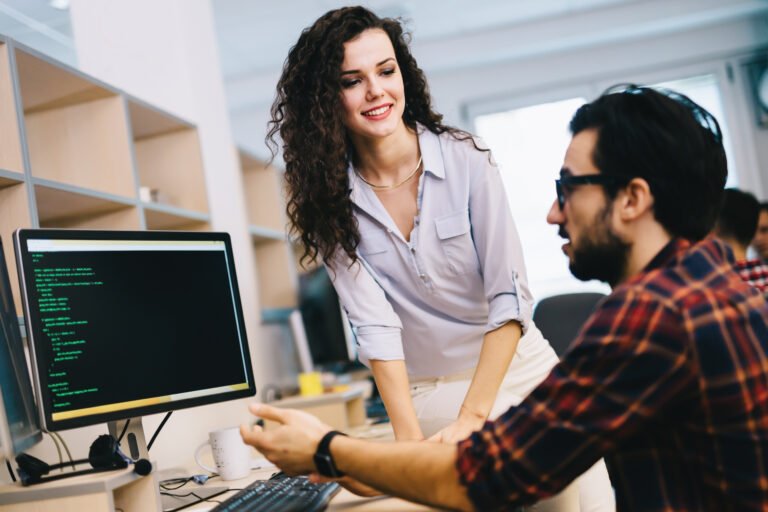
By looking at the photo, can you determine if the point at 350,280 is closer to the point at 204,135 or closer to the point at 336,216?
the point at 336,216

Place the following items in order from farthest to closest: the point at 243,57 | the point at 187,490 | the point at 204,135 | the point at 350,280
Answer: the point at 243,57 < the point at 204,135 < the point at 350,280 < the point at 187,490

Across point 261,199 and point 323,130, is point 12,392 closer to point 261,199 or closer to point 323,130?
point 323,130

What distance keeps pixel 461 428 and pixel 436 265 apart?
387mm

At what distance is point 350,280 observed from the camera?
5.20 ft

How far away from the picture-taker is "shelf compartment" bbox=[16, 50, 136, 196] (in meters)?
2.07

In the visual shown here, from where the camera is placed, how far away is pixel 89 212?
2.02 metres

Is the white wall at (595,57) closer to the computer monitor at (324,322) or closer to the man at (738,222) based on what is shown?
the computer monitor at (324,322)

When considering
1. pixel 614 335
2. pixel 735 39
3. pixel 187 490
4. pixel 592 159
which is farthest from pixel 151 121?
pixel 735 39

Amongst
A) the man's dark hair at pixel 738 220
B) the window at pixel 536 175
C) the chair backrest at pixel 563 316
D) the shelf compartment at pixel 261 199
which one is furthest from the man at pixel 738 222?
the window at pixel 536 175

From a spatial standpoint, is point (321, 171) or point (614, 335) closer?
point (614, 335)

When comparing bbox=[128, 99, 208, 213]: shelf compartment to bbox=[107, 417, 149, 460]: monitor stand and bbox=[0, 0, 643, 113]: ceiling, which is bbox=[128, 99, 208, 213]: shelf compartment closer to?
bbox=[107, 417, 149, 460]: monitor stand

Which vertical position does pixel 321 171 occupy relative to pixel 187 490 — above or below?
above

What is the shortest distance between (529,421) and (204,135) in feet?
7.52

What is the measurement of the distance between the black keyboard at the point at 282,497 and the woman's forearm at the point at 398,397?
24 centimetres
